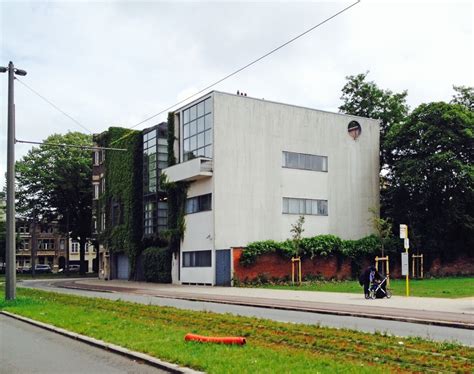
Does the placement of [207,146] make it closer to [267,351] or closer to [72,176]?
[267,351]

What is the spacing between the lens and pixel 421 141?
45062mm

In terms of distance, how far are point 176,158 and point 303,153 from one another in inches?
357

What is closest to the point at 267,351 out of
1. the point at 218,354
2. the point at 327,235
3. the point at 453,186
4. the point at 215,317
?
the point at 218,354

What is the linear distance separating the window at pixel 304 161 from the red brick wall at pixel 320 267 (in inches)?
258

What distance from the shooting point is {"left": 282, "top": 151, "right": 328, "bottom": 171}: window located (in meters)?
42.8

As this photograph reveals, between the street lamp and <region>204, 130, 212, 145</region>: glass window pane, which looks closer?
the street lamp

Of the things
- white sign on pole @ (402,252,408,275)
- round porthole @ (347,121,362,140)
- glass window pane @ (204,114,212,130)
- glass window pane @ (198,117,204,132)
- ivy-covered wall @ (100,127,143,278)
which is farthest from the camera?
ivy-covered wall @ (100,127,143,278)

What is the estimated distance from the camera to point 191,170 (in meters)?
40.1

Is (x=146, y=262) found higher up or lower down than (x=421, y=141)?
lower down

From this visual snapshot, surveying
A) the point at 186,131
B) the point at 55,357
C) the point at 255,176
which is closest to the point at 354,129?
the point at 255,176

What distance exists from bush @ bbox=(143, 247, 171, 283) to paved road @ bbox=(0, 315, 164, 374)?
29.8 m

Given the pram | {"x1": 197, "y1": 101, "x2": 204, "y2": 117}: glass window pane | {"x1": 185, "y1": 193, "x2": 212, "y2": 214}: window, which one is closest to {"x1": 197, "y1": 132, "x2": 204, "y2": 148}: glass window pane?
{"x1": 197, "y1": 101, "x2": 204, "y2": 117}: glass window pane

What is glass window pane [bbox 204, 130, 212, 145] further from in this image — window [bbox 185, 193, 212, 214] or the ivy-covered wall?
the ivy-covered wall

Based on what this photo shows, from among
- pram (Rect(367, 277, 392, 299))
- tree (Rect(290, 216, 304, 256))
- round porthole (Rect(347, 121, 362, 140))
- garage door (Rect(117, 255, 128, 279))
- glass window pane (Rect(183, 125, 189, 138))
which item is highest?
round porthole (Rect(347, 121, 362, 140))
